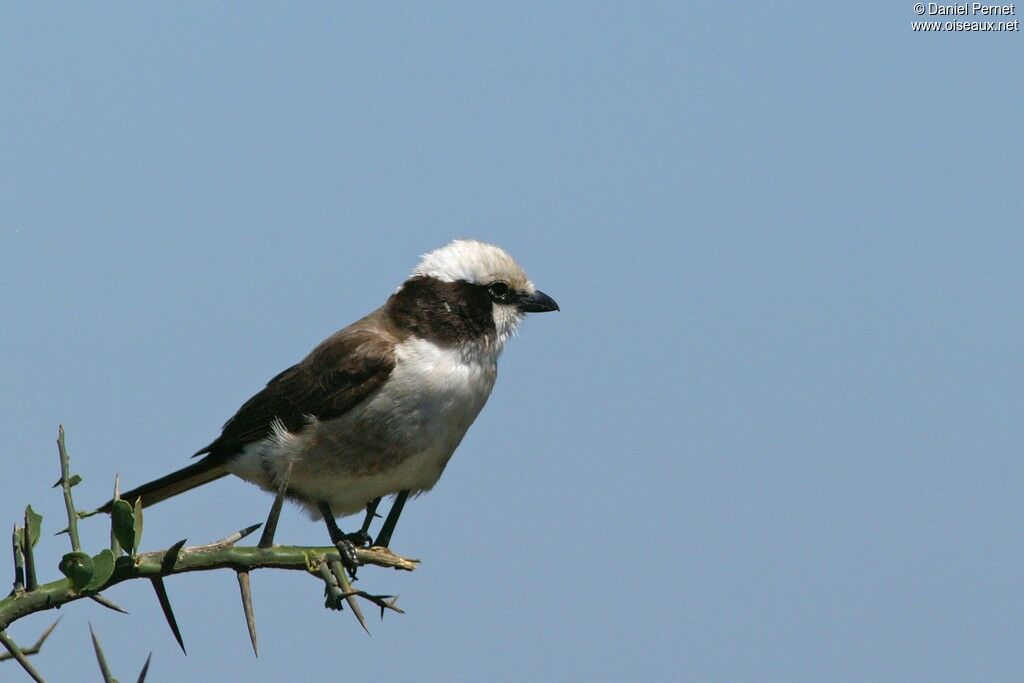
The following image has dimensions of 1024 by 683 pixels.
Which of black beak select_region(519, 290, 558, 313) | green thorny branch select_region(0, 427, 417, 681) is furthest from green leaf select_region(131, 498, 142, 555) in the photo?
black beak select_region(519, 290, 558, 313)

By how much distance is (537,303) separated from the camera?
21.1 ft

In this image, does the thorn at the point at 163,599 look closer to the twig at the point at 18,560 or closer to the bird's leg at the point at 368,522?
the twig at the point at 18,560

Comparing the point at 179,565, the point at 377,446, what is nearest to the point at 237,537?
the point at 179,565

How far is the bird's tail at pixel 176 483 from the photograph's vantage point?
224 inches

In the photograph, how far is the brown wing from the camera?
19.7 feet

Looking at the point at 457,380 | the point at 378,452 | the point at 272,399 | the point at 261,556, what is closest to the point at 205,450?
the point at 272,399

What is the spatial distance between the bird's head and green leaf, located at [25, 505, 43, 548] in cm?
358

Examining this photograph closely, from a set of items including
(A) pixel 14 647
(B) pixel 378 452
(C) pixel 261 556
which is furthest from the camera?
(B) pixel 378 452

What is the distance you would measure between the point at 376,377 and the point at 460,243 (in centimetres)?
89

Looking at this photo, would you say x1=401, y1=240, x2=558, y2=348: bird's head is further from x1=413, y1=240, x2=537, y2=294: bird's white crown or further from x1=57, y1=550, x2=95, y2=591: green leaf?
x1=57, y1=550, x2=95, y2=591: green leaf

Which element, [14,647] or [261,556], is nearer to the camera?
[14,647]

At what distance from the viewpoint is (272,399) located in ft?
20.4

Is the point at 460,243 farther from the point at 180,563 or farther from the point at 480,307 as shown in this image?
the point at 180,563

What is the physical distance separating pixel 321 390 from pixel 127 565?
3.12 metres
